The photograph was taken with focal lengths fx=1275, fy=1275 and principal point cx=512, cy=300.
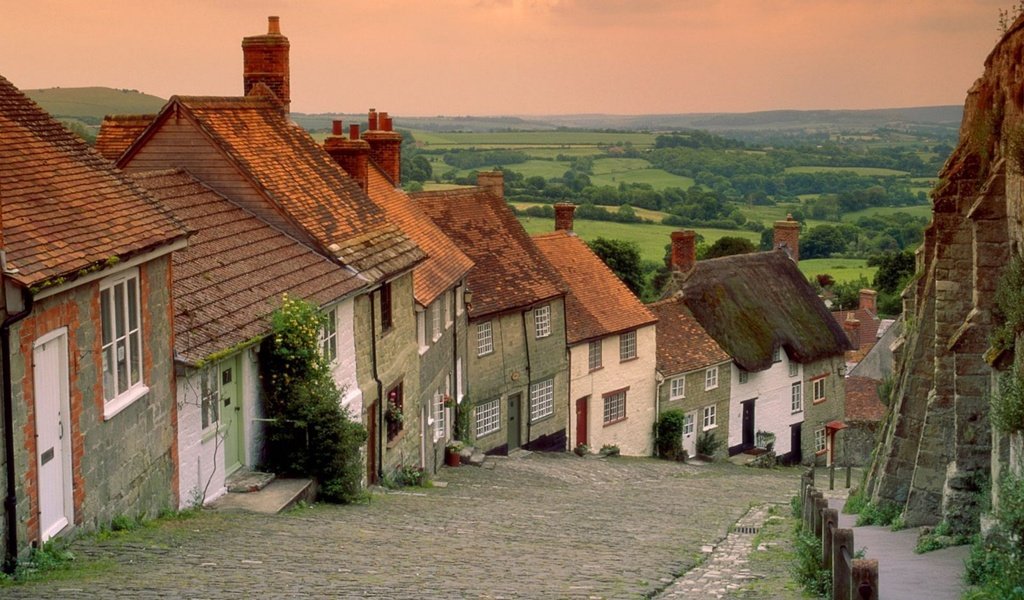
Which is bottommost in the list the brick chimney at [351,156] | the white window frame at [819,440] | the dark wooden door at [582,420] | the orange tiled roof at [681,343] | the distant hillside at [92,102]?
the white window frame at [819,440]

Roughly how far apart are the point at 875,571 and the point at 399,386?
1717 centimetres

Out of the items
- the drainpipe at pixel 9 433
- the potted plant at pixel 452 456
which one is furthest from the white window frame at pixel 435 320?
the drainpipe at pixel 9 433

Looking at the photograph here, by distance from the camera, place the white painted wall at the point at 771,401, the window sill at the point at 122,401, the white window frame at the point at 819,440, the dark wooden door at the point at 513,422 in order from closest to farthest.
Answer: the window sill at the point at 122,401 → the dark wooden door at the point at 513,422 → the white painted wall at the point at 771,401 → the white window frame at the point at 819,440

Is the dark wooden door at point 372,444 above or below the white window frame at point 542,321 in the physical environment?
below

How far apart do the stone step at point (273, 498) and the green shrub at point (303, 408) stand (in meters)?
0.34

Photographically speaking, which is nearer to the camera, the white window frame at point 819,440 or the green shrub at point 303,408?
the green shrub at point 303,408

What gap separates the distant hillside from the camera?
2623 inches

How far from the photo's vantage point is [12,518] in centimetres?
1158

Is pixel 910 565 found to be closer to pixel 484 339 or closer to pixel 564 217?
pixel 484 339

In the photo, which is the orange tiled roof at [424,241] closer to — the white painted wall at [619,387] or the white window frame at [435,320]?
the white window frame at [435,320]

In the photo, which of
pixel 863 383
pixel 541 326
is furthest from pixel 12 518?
pixel 863 383

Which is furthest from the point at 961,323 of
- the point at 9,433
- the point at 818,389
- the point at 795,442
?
the point at 818,389

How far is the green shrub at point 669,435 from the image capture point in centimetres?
4281

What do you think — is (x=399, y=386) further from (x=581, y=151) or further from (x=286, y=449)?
(x=581, y=151)
